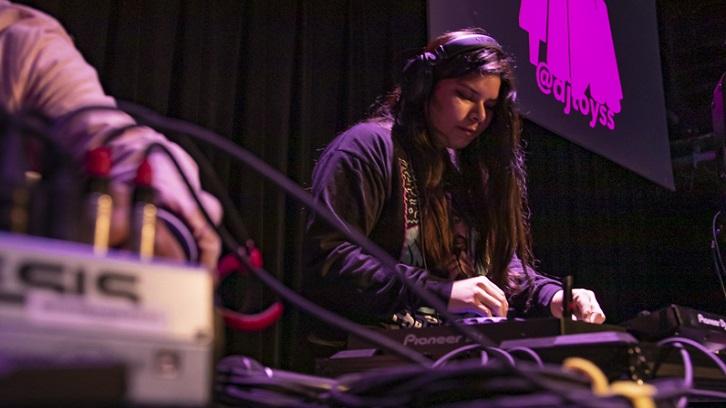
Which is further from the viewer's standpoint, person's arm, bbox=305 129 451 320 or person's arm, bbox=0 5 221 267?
person's arm, bbox=305 129 451 320

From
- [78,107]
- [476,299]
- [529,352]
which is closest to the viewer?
[78,107]

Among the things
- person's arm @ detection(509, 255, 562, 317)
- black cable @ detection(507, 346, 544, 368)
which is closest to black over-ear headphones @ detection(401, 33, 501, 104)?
person's arm @ detection(509, 255, 562, 317)

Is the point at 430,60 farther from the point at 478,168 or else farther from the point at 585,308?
the point at 585,308

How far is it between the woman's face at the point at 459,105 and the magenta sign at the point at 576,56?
101cm

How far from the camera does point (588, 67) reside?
8.89 ft

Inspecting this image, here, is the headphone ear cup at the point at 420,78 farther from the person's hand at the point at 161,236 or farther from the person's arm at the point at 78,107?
the person's hand at the point at 161,236

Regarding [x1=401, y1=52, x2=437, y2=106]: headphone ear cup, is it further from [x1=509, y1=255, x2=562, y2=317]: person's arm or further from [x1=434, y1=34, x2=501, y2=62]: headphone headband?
[x1=509, y1=255, x2=562, y2=317]: person's arm

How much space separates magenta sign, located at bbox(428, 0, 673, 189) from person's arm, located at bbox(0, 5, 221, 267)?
1.37 meters

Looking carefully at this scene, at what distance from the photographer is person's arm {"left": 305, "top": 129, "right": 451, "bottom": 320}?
112 cm

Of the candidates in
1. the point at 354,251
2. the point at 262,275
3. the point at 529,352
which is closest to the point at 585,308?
the point at 354,251

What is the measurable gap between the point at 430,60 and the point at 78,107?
0.91 metres

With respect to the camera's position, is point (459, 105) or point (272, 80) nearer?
point (459, 105)

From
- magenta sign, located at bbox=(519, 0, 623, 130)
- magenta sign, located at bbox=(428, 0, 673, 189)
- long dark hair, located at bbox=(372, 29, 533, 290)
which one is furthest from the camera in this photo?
magenta sign, located at bbox=(519, 0, 623, 130)

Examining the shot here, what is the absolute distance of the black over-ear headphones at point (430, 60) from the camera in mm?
1399
